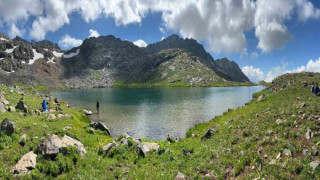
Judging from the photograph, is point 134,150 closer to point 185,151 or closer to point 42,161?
point 185,151

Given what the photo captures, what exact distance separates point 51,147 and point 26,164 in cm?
215

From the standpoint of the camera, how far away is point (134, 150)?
20609mm

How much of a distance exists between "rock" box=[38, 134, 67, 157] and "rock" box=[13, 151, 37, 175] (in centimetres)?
79

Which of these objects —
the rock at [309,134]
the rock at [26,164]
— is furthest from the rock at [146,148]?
the rock at [309,134]

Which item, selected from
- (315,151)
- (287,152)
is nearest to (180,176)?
(287,152)

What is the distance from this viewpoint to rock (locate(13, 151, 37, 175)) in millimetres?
14758

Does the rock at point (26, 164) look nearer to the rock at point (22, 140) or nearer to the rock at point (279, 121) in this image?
the rock at point (22, 140)

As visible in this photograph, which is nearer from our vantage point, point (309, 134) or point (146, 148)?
point (309, 134)

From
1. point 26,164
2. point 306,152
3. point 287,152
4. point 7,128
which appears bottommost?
A: point 26,164

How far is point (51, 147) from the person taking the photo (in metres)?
17.0

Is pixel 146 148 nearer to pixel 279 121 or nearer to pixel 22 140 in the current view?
pixel 22 140

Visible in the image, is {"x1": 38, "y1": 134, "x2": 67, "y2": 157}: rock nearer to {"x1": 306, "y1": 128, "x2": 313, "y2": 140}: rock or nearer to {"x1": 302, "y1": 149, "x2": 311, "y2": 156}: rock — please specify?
{"x1": 302, "y1": 149, "x2": 311, "y2": 156}: rock

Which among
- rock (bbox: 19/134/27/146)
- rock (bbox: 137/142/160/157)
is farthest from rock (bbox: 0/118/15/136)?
rock (bbox: 137/142/160/157)

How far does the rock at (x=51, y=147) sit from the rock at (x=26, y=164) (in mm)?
795
